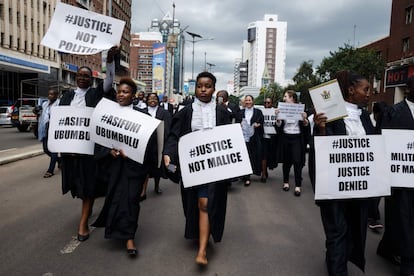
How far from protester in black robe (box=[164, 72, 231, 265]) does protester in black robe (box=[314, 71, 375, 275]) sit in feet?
3.39

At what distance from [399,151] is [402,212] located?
1.90ft

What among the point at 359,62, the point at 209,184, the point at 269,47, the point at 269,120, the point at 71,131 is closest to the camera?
the point at 209,184

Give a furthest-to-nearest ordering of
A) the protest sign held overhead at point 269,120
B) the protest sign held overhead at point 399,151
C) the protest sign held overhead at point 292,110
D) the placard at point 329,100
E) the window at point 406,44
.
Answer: the window at point 406,44 → the protest sign held overhead at point 269,120 → the protest sign held overhead at point 292,110 → the protest sign held overhead at point 399,151 → the placard at point 329,100

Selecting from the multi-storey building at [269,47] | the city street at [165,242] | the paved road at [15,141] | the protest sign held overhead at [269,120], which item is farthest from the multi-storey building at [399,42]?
the multi-storey building at [269,47]

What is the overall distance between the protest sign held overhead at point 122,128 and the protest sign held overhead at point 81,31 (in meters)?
0.68

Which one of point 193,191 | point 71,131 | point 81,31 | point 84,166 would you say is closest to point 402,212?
point 193,191

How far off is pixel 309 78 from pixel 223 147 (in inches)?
2425

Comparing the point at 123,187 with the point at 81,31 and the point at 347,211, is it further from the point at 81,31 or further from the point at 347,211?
the point at 347,211

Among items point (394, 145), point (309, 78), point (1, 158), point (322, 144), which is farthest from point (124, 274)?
point (309, 78)

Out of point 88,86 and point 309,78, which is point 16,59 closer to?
point 88,86

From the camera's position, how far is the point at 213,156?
143 inches

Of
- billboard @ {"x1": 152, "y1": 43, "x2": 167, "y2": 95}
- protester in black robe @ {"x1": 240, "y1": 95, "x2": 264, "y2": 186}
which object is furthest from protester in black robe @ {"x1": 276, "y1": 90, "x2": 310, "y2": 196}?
billboard @ {"x1": 152, "y1": 43, "x2": 167, "y2": 95}

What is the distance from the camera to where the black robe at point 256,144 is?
A: 321 inches

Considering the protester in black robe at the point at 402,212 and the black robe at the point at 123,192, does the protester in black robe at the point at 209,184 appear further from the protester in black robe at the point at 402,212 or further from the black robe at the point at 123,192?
the protester in black robe at the point at 402,212
